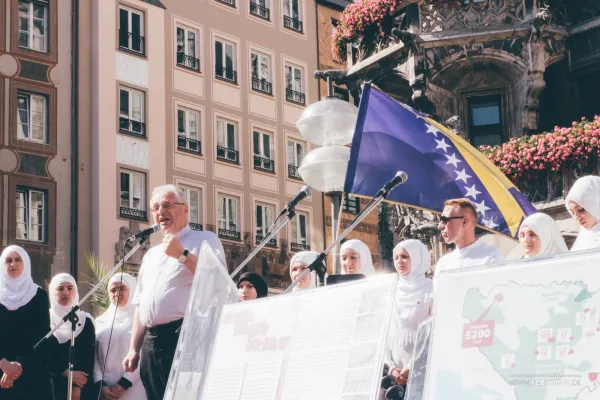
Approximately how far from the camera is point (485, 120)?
16.2 m

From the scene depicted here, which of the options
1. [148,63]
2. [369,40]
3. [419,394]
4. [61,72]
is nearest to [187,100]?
[148,63]

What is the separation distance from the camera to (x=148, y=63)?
103 ft

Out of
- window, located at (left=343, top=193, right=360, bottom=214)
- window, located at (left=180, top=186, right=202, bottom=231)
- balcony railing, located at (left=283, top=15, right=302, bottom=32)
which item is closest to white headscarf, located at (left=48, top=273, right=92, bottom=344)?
window, located at (left=180, top=186, right=202, bottom=231)

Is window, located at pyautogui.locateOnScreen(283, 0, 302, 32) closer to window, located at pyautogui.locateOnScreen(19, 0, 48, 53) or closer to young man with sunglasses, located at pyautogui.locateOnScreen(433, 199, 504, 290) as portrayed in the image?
window, located at pyautogui.locateOnScreen(19, 0, 48, 53)

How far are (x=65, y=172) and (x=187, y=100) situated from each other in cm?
441

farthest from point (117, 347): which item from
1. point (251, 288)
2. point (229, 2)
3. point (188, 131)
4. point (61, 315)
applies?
point (229, 2)

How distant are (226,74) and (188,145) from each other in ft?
8.53

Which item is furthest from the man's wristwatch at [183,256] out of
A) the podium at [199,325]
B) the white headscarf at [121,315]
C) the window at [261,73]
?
the window at [261,73]

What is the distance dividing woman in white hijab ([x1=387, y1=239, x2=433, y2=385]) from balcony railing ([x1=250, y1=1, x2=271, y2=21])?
27691mm

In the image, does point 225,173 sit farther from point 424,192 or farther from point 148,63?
point 424,192

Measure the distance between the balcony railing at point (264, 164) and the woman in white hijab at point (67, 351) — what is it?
24163 millimetres

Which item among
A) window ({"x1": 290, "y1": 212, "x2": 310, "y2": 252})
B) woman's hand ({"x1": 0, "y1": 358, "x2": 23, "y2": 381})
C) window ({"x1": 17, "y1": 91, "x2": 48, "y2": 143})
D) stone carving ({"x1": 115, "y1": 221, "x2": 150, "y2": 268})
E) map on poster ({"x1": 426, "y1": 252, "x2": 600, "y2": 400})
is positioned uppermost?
window ({"x1": 17, "y1": 91, "x2": 48, "y2": 143})

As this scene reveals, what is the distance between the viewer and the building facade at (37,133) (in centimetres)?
2820

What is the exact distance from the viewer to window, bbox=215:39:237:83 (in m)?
33.5
